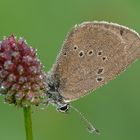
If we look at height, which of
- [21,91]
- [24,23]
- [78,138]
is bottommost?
[78,138]

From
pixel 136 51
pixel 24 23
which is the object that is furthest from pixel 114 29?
pixel 24 23

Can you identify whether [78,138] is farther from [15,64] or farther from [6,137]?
[15,64]

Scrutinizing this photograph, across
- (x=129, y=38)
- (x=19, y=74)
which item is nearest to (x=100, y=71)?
(x=129, y=38)

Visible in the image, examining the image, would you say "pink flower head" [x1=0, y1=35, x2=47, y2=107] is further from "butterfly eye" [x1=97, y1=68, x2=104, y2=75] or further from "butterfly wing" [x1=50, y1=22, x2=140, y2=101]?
"butterfly eye" [x1=97, y1=68, x2=104, y2=75]

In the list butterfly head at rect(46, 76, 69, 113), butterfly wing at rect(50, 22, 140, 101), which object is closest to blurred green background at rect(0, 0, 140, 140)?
butterfly wing at rect(50, 22, 140, 101)

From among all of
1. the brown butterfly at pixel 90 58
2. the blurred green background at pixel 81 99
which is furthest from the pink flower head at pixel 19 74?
the blurred green background at pixel 81 99
